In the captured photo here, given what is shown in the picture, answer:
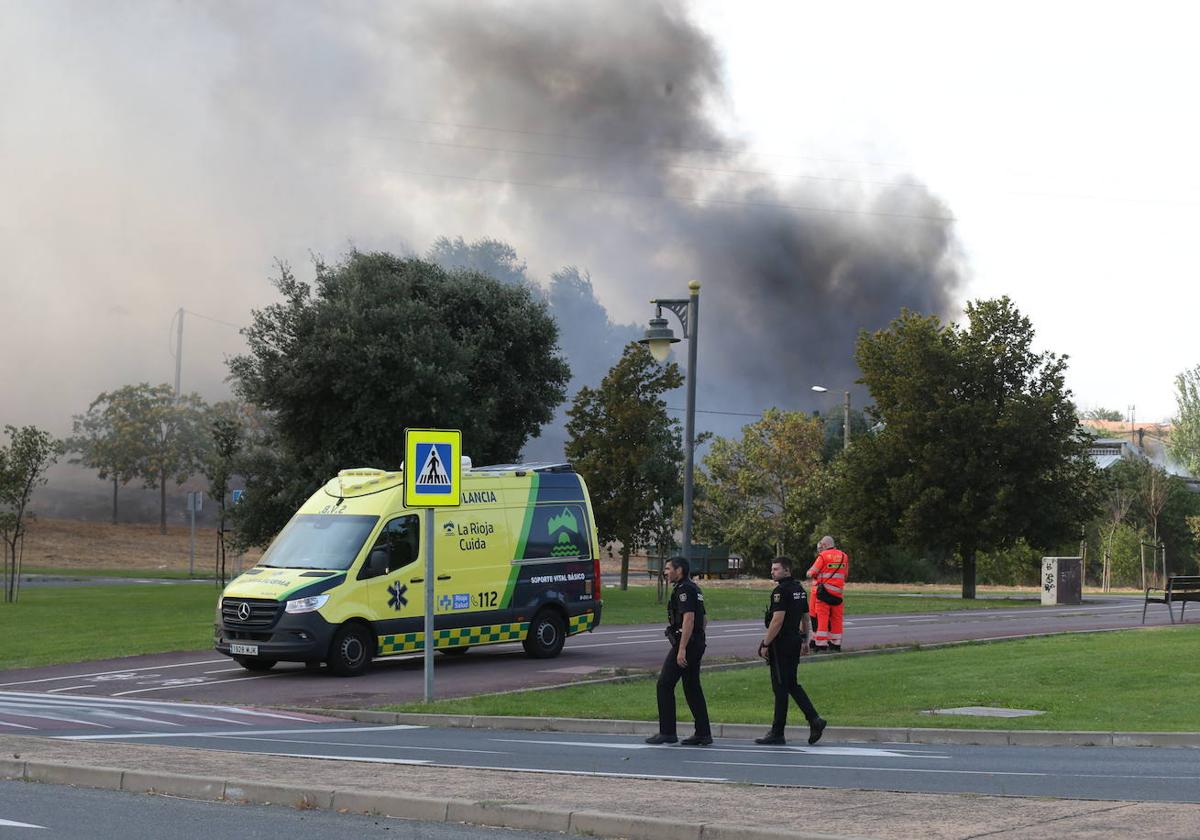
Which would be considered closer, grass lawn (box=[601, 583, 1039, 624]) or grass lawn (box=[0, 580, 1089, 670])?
grass lawn (box=[0, 580, 1089, 670])

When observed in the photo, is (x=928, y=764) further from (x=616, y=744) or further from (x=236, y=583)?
(x=236, y=583)

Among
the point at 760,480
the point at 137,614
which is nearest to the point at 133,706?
the point at 137,614

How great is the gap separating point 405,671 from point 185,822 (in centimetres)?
1300

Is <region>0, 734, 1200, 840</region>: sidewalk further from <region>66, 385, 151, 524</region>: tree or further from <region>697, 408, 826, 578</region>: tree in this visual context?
<region>66, 385, 151, 524</region>: tree

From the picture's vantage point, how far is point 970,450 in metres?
48.0

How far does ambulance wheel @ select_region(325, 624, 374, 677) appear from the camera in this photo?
20312 millimetres

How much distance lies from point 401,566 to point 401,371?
20033 millimetres

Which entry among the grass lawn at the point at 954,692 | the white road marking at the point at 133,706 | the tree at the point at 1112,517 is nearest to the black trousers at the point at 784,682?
the grass lawn at the point at 954,692

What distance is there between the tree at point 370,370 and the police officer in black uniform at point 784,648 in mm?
27208

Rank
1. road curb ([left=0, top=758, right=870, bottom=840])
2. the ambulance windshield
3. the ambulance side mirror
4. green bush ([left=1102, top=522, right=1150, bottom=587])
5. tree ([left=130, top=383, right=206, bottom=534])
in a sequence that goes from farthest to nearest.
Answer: tree ([left=130, top=383, right=206, bottom=534]) < green bush ([left=1102, top=522, right=1150, bottom=587]) < the ambulance windshield < the ambulance side mirror < road curb ([left=0, top=758, right=870, bottom=840])

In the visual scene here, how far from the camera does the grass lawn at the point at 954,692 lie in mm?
14602

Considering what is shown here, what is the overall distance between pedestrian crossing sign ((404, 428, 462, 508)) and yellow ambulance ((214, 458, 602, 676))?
13.9ft

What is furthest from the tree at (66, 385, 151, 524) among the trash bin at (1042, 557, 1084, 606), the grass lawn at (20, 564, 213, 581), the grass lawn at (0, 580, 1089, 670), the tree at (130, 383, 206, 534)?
the trash bin at (1042, 557, 1084, 606)

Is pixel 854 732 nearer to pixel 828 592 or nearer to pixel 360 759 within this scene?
pixel 360 759
